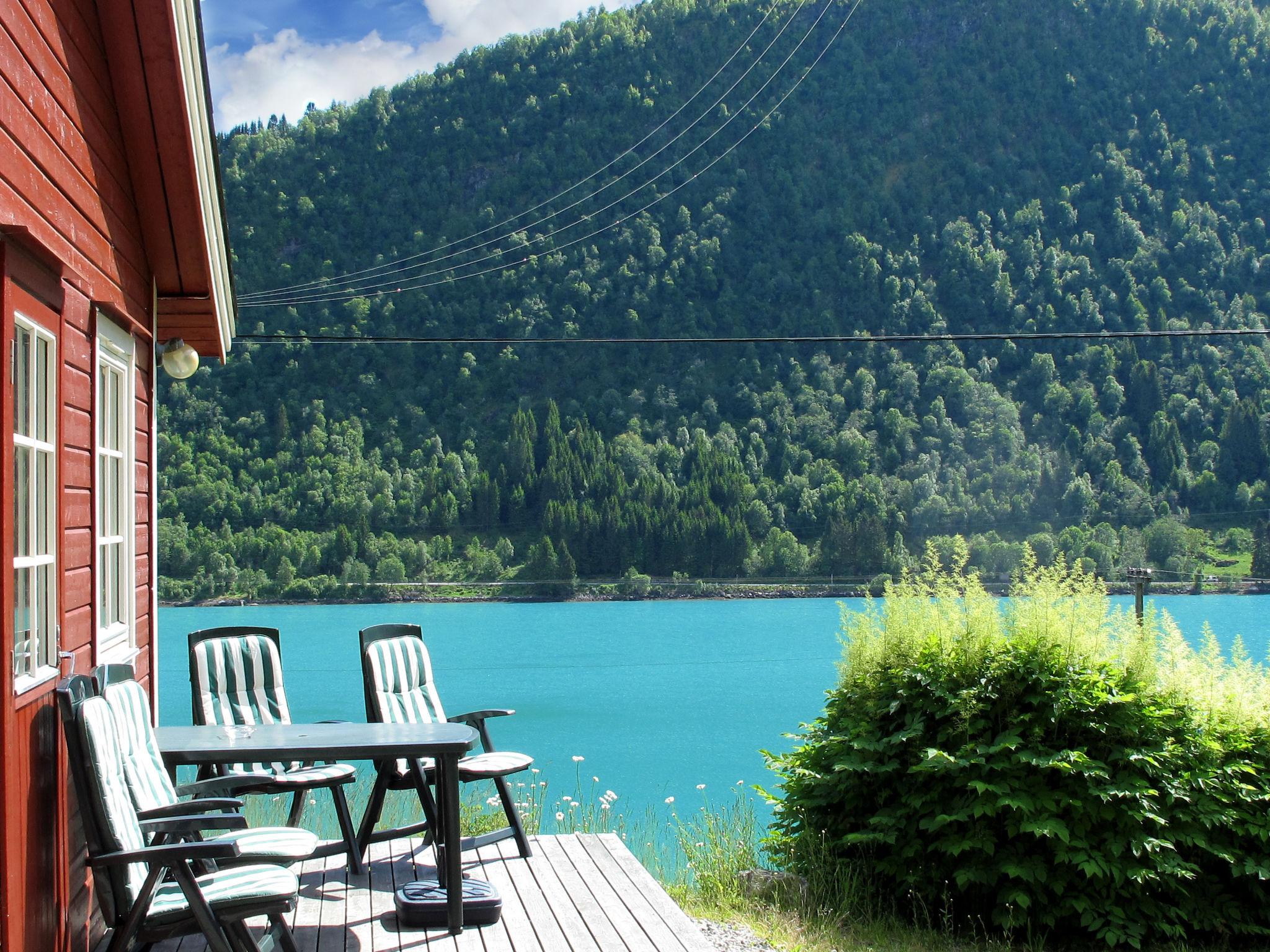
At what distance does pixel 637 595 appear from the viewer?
6144cm

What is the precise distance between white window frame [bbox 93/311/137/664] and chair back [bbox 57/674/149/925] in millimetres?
918

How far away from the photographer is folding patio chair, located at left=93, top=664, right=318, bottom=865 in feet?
A: 10.0

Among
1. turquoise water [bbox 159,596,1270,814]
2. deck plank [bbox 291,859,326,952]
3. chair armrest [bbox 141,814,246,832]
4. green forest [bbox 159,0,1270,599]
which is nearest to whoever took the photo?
chair armrest [bbox 141,814,246,832]

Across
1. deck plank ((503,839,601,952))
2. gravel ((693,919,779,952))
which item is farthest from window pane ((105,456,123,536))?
gravel ((693,919,779,952))

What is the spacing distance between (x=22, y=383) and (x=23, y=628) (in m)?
0.56

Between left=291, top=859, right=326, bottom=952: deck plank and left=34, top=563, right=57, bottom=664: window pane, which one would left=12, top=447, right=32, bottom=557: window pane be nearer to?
left=34, top=563, right=57, bottom=664: window pane

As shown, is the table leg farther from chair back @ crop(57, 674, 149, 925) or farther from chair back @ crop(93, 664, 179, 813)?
chair back @ crop(57, 674, 149, 925)

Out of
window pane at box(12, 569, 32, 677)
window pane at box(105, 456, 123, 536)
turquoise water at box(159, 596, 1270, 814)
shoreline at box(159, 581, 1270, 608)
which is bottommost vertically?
turquoise water at box(159, 596, 1270, 814)

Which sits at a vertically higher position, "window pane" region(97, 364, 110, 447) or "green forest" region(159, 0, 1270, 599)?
"green forest" region(159, 0, 1270, 599)

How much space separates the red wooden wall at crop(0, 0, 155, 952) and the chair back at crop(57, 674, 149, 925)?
8cm

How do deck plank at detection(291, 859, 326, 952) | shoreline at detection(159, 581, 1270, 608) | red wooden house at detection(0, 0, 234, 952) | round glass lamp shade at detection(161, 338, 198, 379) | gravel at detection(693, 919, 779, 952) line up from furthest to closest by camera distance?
shoreline at detection(159, 581, 1270, 608)
round glass lamp shade at detection(161, 338, 198, 379)
gravel at detection(693, 919, 779, 952)
deck plank at detection(291, 859, 326, 952)
red wooden house at detection(0, 0, 234, 952)

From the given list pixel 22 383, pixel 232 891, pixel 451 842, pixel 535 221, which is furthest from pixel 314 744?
pixel 535 221

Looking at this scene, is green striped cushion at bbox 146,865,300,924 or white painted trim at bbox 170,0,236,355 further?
white painted trim at bbox 170,0,236,355

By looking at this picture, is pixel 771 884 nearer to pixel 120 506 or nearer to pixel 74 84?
pixel 120 506
